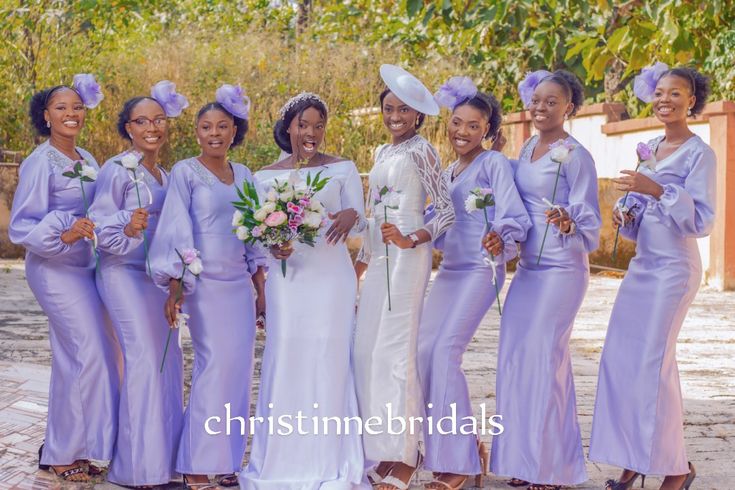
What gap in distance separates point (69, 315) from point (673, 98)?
3416mm

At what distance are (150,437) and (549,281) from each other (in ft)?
7.38

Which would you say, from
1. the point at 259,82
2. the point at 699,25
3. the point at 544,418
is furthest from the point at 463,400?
the point at 259,82

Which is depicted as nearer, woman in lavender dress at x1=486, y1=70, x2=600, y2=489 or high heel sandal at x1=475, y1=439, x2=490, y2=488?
woman in lavender dress at x1=486, y1=70, x2=600, y2=489

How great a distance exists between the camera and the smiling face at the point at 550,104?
6.73m

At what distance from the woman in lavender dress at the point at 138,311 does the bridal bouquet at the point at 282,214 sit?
0.55 meters

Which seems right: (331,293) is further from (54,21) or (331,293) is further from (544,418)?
(54,21)

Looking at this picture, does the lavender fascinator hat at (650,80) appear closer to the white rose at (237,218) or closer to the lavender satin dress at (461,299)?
the lavender satin dress at (461,299)

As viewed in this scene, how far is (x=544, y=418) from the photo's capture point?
656 cm

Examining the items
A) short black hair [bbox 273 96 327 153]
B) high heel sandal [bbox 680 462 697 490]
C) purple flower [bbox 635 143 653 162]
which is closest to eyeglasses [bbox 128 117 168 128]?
short black hair [bbox 273 96 327 153]

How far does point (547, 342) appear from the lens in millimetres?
6594

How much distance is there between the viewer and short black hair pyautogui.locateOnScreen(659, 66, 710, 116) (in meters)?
6.69

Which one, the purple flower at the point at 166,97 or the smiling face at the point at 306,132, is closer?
the smiling face at the point at 306,132

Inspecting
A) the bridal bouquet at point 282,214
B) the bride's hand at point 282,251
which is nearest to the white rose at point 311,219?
the bridal bouquet at point 282,214

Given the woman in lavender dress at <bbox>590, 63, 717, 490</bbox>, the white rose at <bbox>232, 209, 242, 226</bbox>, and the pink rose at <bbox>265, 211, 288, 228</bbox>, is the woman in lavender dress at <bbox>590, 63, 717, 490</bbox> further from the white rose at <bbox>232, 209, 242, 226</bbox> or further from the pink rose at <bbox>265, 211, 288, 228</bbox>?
the white rose at <bbox>232, 209, 242, 226</bbox>
